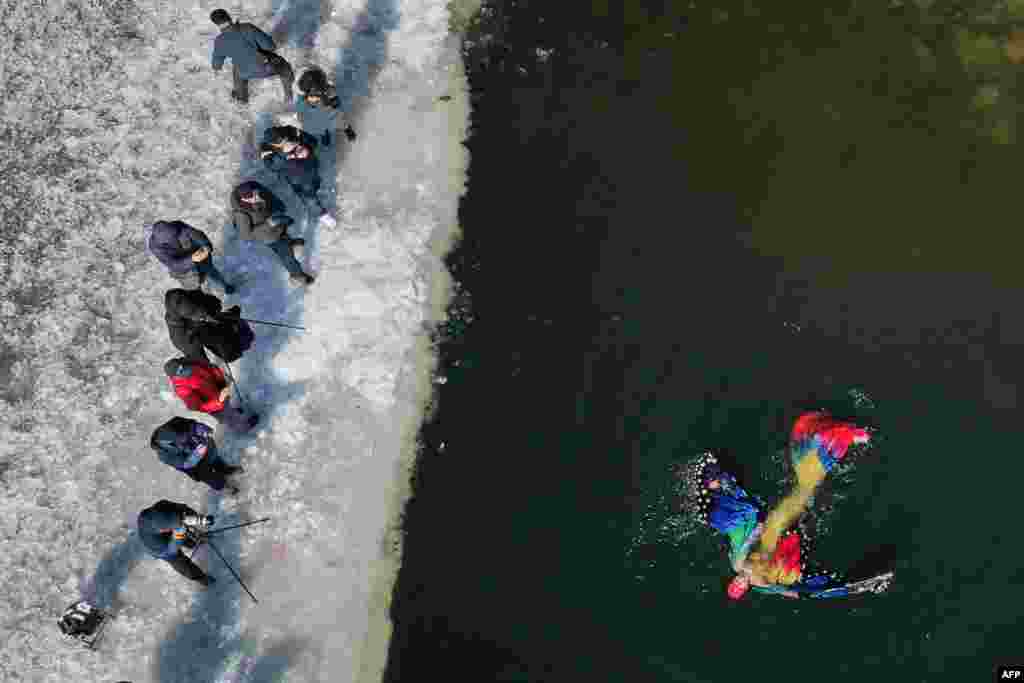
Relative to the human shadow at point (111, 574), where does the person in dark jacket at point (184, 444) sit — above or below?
above

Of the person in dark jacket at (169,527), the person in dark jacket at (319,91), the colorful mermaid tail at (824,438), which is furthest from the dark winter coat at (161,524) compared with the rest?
the colorful mermaid tail at (824,438)

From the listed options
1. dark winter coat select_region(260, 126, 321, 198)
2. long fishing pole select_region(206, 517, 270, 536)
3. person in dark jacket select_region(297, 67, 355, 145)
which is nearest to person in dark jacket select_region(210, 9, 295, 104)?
person in dark jacket select_region(297, 67, 355, 145)

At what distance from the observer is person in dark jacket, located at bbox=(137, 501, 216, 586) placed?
7.54 meters

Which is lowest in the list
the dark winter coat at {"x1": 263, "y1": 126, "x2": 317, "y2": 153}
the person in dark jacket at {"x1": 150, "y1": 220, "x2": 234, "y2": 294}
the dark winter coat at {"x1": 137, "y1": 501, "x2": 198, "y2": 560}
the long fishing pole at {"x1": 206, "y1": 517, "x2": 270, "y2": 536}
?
the long fishing pole at {"x1": 206, "y1": 517, "x2": 270, "y2": 536}

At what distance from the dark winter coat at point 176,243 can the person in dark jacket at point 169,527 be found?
2.68m

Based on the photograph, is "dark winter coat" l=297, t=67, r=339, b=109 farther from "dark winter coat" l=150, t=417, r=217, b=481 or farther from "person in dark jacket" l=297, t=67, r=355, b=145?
"dark winter coat" l=150, t=417, r=217, b=481

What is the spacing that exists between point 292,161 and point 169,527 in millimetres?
4372

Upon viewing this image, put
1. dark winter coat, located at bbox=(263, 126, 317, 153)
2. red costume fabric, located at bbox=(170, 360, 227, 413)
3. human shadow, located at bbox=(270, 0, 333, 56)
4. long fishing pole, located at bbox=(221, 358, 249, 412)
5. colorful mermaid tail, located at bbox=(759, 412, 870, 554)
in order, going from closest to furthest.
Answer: red costume fabric, located at bbox=(170, 360, 227, 413) → colorful mermaid tail, located at bbox=(759, 412, 870, 554) → dark winter coat, located at bbox=(263, 126, 317, 153) → long fishing pole, located at bbox=(221, 358, 249, 412) → human shadow, located at bbox=(270, 0, 333, 56)

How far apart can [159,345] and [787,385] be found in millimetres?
7750

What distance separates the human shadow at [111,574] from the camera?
348 inches

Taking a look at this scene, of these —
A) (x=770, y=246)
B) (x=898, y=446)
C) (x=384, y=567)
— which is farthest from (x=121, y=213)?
(x=898, y=446)

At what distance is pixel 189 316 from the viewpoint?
27.1ft

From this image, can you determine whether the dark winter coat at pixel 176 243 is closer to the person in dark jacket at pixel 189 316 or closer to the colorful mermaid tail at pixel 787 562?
the person in dark jacket at pixel 189 316

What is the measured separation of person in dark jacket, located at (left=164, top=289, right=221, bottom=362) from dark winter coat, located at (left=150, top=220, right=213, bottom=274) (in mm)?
542
